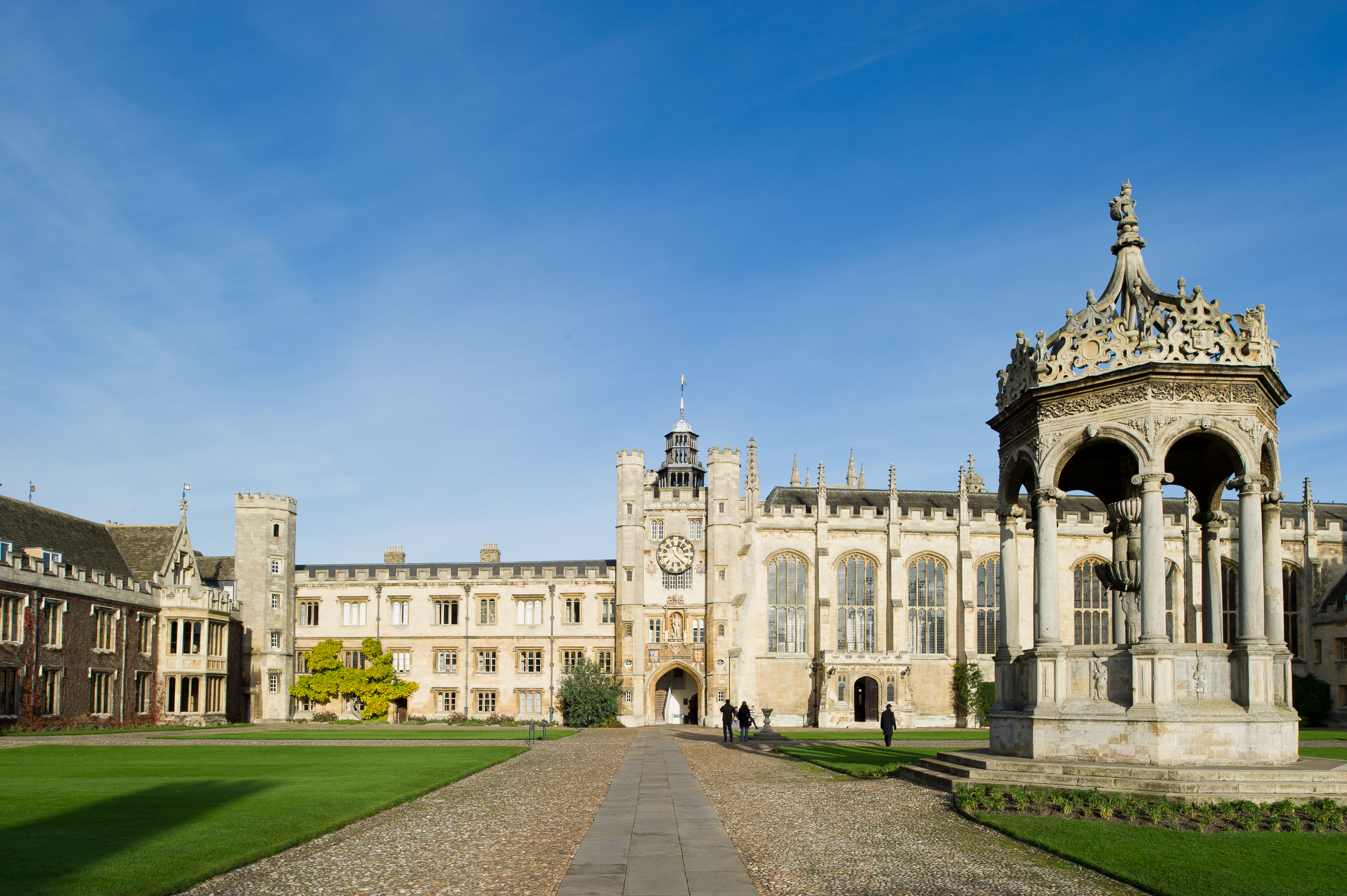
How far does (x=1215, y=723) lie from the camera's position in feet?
58.1

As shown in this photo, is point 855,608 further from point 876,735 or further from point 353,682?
point 353,682

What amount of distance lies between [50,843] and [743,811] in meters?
9.39

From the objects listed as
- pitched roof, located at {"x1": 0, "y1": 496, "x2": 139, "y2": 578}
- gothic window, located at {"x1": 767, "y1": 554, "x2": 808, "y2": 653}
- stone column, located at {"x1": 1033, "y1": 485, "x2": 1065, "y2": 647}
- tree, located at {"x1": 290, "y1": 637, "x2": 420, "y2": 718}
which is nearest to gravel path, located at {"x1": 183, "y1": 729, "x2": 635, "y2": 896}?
stone column, located at {"x1": 1033, "y1": 485, "x2": 1065, "y2": 647}

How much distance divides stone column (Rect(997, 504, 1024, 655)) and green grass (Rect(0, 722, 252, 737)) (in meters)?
33.8

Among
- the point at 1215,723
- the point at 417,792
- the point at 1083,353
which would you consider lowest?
the point at 417,792

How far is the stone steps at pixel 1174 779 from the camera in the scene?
16000 mm

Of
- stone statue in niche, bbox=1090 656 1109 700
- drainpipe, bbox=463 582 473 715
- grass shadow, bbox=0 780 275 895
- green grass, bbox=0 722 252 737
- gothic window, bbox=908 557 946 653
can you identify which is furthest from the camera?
drainpipe, bbox=463 582 473 715

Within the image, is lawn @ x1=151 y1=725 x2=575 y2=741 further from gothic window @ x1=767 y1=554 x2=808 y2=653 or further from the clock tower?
gothic window @ x1=767 y1=554 x2=808 y2=653

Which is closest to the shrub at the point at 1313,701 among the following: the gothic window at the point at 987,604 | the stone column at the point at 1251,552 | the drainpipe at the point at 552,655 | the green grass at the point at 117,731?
the gothic window at the point at 987,604

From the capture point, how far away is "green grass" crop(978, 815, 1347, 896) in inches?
418

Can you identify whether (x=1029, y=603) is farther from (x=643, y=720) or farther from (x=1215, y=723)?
(x=1215, y=723)

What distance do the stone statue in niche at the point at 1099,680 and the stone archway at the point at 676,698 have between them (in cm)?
4171

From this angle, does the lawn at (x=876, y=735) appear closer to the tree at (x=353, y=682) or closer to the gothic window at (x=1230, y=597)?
the gothic window at (x=1230, y=597)

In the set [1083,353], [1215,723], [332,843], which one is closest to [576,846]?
[332,843]
